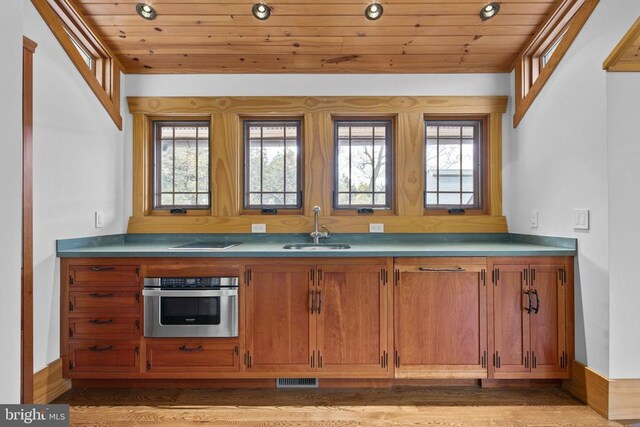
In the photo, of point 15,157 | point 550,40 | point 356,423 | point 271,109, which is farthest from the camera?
point 271,109

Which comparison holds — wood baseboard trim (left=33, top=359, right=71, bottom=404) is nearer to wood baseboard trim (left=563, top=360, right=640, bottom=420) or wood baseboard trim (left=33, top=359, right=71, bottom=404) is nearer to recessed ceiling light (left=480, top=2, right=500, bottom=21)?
wood baseboard trim (left=563, top=360, right=640, bottom=420)

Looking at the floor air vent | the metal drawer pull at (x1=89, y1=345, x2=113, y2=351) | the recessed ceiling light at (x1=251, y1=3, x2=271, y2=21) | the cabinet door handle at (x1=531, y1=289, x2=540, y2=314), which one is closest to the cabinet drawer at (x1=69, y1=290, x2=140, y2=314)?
the metal drawer pull at (x1=89, y1=345, x2=113, y2=351)

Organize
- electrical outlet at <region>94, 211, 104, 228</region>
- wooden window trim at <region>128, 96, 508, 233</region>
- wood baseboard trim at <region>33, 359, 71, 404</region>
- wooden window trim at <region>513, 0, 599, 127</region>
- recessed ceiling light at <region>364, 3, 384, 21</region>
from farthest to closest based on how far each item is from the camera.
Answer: wooden window trim at <region>128, 96, 508, 233</region> → electrical outlet at <region>94, 211, 104, 228</region> → recessed ceiling light at <region>364, 3, 384, 21</region> → wooden window trim at <region>513, 0, 599, 127</region> → wood baseboard trim at <region>33, 359, 71, 404</region>

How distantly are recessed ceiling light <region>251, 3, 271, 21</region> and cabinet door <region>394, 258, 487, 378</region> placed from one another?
190 cm

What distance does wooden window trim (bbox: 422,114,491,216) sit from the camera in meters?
3.09

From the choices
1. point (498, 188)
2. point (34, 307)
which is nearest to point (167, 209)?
point (34, 307)

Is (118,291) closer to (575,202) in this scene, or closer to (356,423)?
(356,423)

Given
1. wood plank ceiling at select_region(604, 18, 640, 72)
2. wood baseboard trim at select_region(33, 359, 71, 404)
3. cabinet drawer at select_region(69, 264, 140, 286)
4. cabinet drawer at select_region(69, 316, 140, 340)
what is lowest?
wood baseboard trim at select_region(33, 359, 71, 404)

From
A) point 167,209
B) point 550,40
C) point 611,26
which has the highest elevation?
point 550,40

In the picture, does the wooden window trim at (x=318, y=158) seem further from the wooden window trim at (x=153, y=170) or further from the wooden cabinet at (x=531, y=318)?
the wooden cabinet at (x=531, y=318)

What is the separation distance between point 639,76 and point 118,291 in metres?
3.37

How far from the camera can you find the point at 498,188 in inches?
120

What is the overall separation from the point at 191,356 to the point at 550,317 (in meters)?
2.32

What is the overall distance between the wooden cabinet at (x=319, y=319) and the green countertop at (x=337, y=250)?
104 mm
